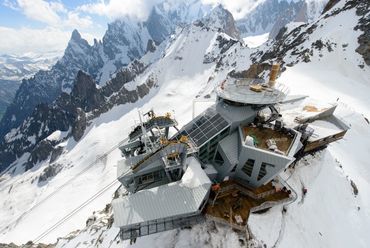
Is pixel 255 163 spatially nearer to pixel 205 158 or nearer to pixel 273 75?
pixel 205 158

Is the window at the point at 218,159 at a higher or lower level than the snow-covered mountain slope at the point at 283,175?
higher

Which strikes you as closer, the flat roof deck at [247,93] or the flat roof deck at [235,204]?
the flat roof deck at [235,204]

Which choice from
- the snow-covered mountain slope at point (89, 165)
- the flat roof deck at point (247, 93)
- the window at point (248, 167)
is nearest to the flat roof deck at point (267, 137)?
the window at point (248, 167)

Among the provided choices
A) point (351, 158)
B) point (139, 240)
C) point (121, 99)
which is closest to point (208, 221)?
point (139, 240)

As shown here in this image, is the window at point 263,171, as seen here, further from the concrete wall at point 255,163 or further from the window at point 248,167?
the window at point 248,167

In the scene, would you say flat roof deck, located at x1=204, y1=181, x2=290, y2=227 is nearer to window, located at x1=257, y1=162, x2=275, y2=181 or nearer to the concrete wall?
the concrete wall

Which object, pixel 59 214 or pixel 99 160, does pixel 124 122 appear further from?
pixel 59 214

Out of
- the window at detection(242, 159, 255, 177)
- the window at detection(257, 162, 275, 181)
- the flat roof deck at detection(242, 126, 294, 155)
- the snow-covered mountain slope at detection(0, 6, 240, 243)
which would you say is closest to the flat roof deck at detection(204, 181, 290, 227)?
the window at detection(257, 162, 275, 181)
